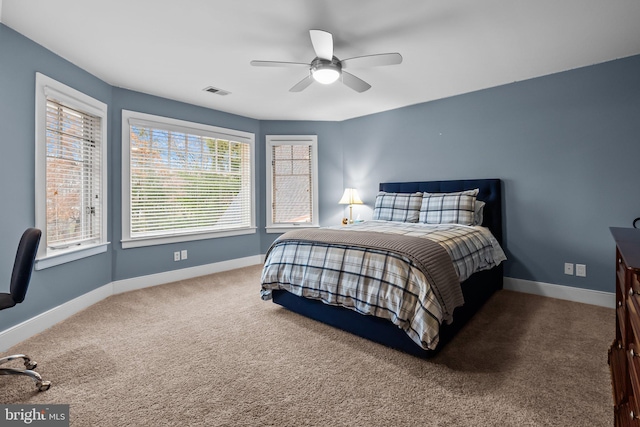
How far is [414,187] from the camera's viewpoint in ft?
13.8

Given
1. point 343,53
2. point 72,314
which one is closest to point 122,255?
point 72,314

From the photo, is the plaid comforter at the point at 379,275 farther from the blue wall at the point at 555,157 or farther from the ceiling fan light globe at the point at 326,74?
the ceiling fan light globe at the point at 326,74

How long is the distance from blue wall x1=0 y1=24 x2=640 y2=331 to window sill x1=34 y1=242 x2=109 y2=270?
8 centimetres

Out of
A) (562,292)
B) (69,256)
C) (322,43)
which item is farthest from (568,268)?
(69,256)

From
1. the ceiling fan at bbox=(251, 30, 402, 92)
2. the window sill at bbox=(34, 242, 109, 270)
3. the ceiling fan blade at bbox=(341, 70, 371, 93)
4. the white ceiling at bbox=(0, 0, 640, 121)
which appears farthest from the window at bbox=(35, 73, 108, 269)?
the ceiling fan blade at bbox=(341, 70, 371, 93)

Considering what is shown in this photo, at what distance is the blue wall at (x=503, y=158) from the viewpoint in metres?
2.39

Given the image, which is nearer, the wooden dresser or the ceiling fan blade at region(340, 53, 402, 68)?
the wooden dresser

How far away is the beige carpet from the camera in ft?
4.98

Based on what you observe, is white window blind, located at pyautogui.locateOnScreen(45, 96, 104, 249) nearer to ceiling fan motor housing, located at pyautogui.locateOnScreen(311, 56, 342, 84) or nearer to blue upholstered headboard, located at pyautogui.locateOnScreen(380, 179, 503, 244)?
ceiling fan motor housing, located at pyautogui.locateOnScreen(311, 56, 342, 84)

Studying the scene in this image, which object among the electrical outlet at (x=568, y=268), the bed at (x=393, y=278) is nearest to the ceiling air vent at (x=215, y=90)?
the bed at (x=393, y=278)

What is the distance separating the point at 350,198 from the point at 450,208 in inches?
63.7

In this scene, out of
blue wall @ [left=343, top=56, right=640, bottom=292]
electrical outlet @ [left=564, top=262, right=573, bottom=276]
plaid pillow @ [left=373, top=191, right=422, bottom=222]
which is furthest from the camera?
plaid pillow @ [left=373, top=191, right=422, bottom=222]

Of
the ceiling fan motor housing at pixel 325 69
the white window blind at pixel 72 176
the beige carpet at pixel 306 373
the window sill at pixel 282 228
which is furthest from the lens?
the window sill at pixel 282 228

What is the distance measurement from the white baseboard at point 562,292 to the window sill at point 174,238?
370 centimetres
